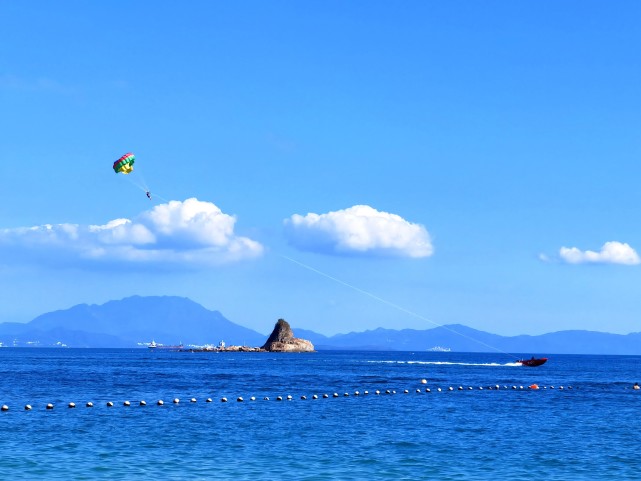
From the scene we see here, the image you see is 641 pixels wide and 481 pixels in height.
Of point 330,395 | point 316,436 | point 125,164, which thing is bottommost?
point 316,436

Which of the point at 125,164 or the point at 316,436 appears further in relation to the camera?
the point at 125,164

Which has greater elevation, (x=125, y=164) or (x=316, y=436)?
(x=125, y=164)

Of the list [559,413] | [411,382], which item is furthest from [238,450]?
[411,382]

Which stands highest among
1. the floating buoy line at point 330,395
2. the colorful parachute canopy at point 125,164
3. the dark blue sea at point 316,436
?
the colorful parachute canopy at point 125,164

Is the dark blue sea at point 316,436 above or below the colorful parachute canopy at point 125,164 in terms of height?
below

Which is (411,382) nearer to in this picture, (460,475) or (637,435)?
(637,435)

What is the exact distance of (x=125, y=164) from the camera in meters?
81.9

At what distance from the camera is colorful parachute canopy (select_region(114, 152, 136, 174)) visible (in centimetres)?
8119

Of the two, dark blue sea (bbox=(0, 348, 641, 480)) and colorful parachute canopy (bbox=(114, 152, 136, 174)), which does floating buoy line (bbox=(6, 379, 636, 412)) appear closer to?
dark blue sea (bbox=(0, 348, 641, 480))

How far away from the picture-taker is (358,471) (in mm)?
41750

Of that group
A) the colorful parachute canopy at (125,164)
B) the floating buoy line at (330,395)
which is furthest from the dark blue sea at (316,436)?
the colorful parachute canopy at (125,164)

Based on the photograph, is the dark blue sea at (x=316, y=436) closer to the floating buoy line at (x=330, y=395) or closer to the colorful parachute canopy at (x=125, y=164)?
the floating buoy line at (x=330, y=395)

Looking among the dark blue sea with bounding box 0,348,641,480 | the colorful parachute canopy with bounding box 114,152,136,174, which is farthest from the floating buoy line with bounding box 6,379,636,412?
the colorful parachute canopy with bounding box 114,152,136,174

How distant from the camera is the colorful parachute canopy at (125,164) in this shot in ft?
266
